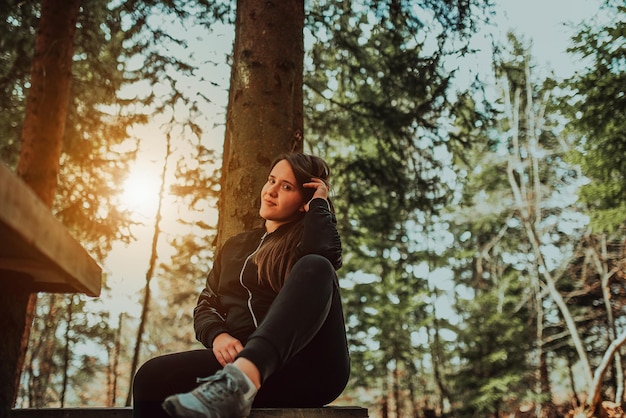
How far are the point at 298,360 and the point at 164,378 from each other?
0.54 meters

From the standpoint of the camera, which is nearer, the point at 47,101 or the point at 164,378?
the point at 164,378

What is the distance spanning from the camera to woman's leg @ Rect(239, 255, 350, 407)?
5.91 ft

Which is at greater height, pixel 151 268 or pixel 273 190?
pixel 151 268

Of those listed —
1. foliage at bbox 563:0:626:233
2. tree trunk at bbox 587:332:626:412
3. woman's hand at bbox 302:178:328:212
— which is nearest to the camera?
woman's hand at bbox 302:178:328:212

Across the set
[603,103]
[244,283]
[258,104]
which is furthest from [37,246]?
[603,103]

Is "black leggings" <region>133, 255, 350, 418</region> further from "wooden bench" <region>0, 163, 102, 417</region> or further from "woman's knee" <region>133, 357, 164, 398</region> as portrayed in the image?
"wooden bench" <region>0, 163, 102, 417</region>

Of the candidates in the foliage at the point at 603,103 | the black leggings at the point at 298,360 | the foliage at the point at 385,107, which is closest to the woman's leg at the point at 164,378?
the black leggings at the point at 298,360

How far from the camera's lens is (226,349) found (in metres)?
2.09

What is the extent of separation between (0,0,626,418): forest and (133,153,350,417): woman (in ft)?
2.68

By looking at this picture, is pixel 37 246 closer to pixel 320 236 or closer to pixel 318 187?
pixel 320 236

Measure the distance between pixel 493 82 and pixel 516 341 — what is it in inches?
442

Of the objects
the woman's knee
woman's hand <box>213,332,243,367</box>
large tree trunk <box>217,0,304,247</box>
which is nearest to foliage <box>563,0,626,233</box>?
large tree trunk <box>217,0,304,247</box>

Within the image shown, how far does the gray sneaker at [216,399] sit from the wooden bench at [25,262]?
0.53m

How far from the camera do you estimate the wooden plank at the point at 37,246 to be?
3.65ft
